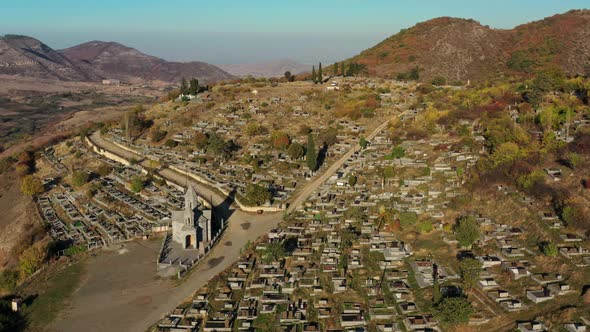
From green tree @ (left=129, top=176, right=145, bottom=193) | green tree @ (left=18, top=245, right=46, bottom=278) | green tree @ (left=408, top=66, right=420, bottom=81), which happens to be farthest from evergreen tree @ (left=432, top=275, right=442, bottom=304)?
green tree @ (left=408, top=66, right=420, bottom=81)

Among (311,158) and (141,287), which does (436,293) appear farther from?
(311,158)

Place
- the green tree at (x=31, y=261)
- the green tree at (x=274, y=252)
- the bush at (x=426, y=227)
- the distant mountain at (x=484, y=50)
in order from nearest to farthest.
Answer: the green tree at (x=274, y=252), the green tree at (x=31, y=261), the bush at (x=426, y=227), the distant mountain at (x=484, y=50)

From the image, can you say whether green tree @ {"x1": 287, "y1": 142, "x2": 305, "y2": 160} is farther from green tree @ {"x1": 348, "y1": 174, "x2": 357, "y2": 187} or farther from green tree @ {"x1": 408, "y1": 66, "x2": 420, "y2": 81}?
green tree @ {"x1": 408, "y1": 66, "x2": 420, "y2": 81}

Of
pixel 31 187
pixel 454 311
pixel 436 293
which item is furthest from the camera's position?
pixel 31 187

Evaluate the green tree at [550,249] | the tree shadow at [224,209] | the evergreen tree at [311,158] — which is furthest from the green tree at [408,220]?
the tree shadow at [224,209]

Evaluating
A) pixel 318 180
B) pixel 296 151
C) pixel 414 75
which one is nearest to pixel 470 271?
pixel 318 180

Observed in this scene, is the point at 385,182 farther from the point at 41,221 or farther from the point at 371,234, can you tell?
the point at 41,221

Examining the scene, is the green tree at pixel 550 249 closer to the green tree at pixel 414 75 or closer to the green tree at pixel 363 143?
the green tree at pixel 363 143
